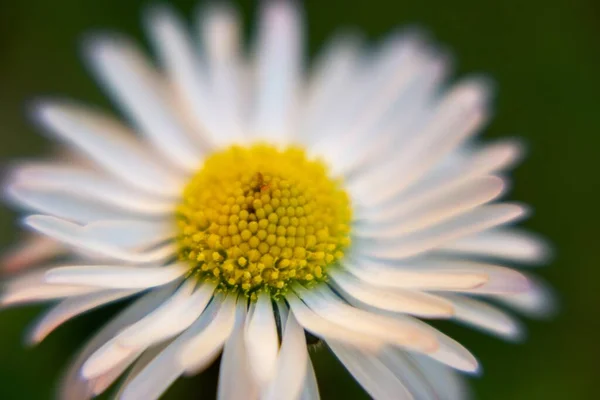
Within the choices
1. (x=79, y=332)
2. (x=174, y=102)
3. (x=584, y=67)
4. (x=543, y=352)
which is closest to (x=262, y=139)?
(x=174, y=102)

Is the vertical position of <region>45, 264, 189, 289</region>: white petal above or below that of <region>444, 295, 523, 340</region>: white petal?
above

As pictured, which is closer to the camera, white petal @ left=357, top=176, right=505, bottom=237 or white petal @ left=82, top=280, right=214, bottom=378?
white petal @ left=82, top=280, right=214, bottom=378

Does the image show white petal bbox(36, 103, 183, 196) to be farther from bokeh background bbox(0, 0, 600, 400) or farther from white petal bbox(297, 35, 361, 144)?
bokeh background bbox(0, 0, 600, 400)

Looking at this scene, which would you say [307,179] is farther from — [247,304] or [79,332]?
[79,332]

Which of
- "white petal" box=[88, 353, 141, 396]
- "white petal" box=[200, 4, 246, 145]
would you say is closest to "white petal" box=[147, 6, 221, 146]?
"white petal" box=[200, 4, 246, 145]

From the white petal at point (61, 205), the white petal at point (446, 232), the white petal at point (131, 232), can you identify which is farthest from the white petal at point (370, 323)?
the white petal at point (61, 205)

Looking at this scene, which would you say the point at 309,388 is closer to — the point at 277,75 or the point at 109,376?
the point at 109,376

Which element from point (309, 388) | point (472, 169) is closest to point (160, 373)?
point (309, 388)
